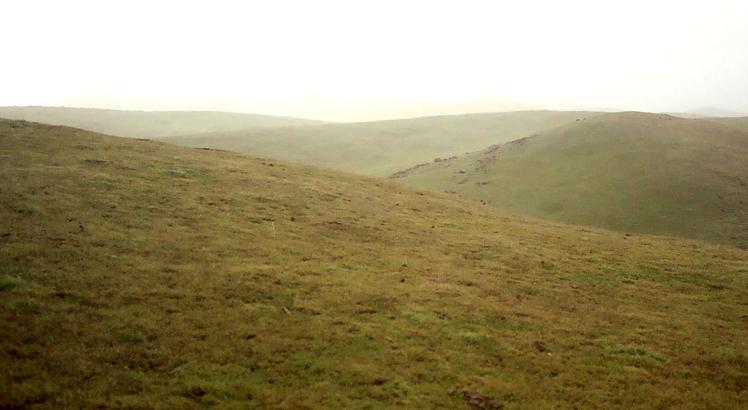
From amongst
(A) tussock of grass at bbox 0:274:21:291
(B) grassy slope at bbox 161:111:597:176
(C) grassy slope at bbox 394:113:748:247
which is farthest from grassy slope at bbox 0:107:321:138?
(A) tussock of grass at bbox 0:274:21:291

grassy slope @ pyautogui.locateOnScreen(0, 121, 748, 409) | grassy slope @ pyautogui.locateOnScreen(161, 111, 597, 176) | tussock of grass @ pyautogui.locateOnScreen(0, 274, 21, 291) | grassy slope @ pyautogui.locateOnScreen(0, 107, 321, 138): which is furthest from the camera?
grassy slope @ pyautogui.locateOnScreen(0, 107, 321, 138)

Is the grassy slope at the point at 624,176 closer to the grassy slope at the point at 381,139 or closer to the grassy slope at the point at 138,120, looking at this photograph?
the grassy slope at the point at 381,139

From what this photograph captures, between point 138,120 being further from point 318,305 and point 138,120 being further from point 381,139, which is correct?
point 318,305

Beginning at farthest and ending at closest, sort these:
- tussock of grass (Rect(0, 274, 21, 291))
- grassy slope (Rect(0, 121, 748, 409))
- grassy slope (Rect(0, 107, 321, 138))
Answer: grassy slope (Rect(0, 107, 321, 138)) → tussock of grass (Rect(0, 274, 21, 291)) → grassy slope (Rect(0, 121, 748, 409))

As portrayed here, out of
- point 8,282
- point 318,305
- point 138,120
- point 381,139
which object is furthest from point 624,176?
point 138,120

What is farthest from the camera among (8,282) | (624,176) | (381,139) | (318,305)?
(381,139)

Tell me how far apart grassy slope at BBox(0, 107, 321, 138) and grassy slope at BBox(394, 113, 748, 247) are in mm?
48095

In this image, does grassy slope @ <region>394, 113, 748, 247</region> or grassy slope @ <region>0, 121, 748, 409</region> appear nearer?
grassy slope @ <region>0, 121, 748, 409</region>

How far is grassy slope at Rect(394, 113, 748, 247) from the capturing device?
1065 inches

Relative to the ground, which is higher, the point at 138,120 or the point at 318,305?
the point at 138,120

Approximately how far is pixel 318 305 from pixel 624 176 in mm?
27446

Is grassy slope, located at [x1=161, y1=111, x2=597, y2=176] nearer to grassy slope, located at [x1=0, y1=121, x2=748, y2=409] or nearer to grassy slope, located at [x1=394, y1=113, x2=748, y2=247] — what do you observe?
grassy slope, located at [x1=394, y1=113, x2=748, y2=247]

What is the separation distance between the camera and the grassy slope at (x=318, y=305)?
8430mm

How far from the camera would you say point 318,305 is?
11.5 m
